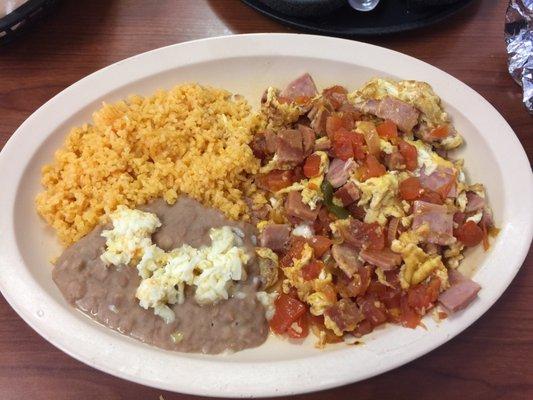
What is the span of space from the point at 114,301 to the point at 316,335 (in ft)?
2.20

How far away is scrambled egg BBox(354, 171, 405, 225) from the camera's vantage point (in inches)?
71.8

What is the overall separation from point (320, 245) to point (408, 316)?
367 millimetres

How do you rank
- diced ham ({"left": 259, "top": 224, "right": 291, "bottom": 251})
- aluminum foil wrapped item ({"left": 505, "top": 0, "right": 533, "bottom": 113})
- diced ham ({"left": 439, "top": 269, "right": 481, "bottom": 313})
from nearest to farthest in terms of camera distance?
diced ham ({"left": 439, "top": 269, "right": 481, "bottom": 313}) < diced ham ({"left": 259, "top": 224, "right": 291, "bottom": 251}) < aluminum foil wrapped item ({"left": 505, "top": 0, "right": 533, "bottom": 113})

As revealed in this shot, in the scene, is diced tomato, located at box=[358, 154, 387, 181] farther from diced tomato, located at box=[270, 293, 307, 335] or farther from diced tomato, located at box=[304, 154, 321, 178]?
diced tomato, located at box=[270, 293, 307, 335]

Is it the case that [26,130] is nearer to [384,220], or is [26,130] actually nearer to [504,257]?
[384,220]

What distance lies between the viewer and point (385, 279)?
1.75 m

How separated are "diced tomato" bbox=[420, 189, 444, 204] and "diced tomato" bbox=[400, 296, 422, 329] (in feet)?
1.19

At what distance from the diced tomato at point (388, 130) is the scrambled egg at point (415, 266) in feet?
1.43

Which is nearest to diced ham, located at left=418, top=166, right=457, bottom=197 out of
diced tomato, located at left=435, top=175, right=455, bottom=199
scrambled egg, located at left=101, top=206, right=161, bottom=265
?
diced tomato, located at left=435, top=175, right=455, bottom=199

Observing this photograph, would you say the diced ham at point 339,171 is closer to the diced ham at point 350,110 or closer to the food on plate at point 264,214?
the food on plate at point 264,214

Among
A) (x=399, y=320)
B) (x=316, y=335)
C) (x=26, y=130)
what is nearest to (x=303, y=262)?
(x=316, y=335)

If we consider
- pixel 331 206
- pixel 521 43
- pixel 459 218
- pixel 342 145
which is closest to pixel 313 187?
pixel 331 206

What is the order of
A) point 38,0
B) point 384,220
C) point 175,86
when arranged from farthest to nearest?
point 38,0
point 175,86
point 384,220

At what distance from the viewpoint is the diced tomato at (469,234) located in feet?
5.92
